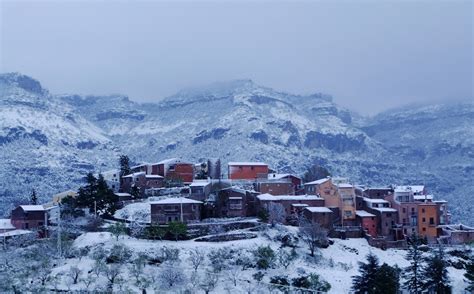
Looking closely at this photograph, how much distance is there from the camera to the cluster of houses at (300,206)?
97.6 meters

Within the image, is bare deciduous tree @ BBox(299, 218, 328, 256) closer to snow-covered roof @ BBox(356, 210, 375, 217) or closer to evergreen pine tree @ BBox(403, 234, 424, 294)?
snow-covered roof @ BBox(356, 210, 375, 217)

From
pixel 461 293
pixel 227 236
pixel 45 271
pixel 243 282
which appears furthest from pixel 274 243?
pixel 45 271

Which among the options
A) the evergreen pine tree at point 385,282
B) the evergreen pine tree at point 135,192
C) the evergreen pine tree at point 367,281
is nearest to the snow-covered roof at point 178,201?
the evergreen pine tree at point 135,192

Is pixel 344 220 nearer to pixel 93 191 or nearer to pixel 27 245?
pixel 93 191

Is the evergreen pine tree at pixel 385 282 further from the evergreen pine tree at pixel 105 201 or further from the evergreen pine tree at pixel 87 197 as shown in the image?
the evergreen pine tree at pixel 87 197

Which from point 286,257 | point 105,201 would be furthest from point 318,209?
point 105,201

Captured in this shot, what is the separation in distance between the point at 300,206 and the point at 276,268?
1893 cm

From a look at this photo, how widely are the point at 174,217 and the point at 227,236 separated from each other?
9168mm

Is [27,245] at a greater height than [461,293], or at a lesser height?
greater

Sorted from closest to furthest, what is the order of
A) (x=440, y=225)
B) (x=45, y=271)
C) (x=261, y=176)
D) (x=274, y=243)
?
(x=45, y=271), (x=274, y=243), (x=440, y=225), (x=261, y=176)

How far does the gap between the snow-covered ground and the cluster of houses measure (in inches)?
185

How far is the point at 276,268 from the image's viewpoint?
83.2 metres

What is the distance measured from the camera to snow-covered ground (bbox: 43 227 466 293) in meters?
79.6

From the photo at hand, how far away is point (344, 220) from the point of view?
10150cm
